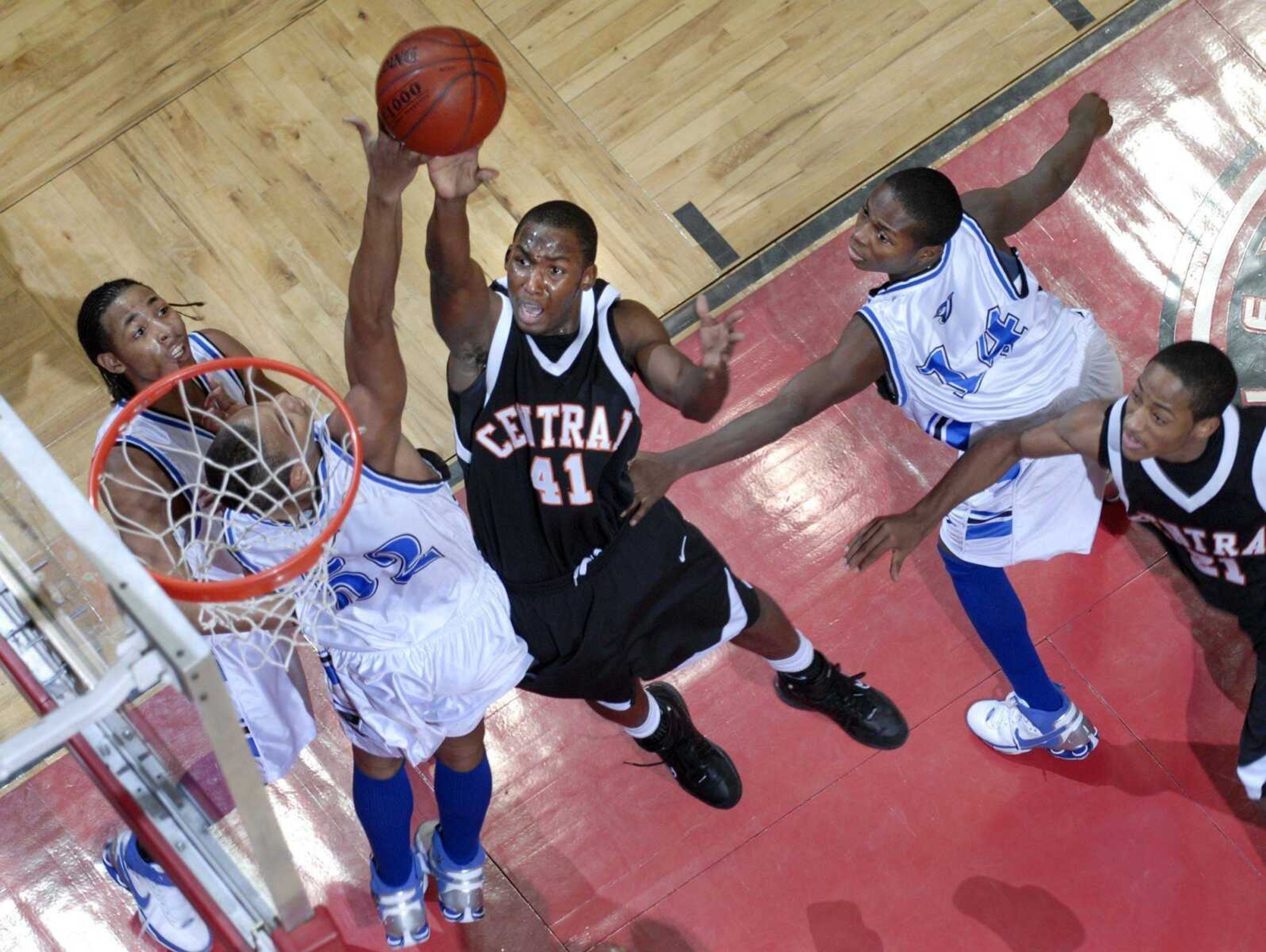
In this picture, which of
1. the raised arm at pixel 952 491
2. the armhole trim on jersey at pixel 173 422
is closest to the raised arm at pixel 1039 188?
the raised arm at pixel 952 491

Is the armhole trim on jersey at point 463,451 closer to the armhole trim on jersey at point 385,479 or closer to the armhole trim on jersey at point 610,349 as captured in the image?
the armhole trim on jersey at point 385,479

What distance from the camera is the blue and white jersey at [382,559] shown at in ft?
11.1

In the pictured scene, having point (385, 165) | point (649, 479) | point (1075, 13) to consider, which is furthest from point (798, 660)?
point (1075, 13)

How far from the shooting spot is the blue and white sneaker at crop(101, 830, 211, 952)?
4258 mm

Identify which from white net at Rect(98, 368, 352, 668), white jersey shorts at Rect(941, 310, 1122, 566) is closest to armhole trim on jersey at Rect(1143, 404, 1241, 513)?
white jersey shorts at Rect(941, 310, 1122, 566)

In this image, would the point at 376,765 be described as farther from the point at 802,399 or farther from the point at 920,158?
the point at 920,158

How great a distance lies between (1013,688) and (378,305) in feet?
7.83

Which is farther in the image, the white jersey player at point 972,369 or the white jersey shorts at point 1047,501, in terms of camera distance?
the white jersey shorts at point 1047,501

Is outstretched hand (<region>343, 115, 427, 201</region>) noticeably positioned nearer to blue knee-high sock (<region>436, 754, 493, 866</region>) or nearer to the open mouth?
the open mouth

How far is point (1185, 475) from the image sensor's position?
372cm

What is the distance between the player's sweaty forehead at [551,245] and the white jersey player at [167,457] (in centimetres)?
87

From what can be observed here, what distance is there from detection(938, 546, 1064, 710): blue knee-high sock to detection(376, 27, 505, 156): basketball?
1900 mm

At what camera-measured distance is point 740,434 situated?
13.2 ft

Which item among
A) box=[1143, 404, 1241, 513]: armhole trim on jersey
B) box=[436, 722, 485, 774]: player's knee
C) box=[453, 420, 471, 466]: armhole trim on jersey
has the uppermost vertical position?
box=[453, 420, 471, 466]: armhole trim on jersey
